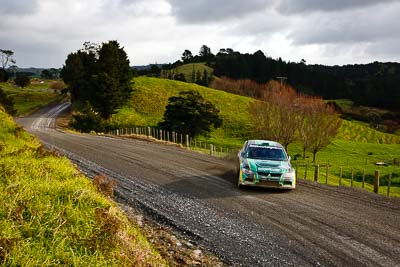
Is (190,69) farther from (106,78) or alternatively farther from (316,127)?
(316,127)

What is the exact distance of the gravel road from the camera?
7699 millimetres

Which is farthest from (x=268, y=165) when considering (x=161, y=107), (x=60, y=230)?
(x=161, y=107)

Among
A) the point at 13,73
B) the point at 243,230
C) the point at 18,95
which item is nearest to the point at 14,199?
the point at 243,230

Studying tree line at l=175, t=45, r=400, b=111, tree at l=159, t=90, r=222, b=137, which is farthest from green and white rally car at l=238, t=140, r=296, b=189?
tree line at l=175, t=45, r=400, b=111

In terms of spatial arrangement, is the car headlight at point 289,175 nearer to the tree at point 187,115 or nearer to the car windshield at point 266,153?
the car windshield at point 266,153

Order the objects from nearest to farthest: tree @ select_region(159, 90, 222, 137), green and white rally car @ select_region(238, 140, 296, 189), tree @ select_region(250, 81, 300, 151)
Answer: green and white rally car @ select_region(238, 140, 296, 189) < tree @ select_region(250, 81, 300, 151) < tree @ select_region(159, 90, 222, 137)

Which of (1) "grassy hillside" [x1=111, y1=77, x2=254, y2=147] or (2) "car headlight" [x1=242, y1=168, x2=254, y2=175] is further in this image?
(1) "grassy hillside" [x1=111, y1=77, x2=254, y2=147]

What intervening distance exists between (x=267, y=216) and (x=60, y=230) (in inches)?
231

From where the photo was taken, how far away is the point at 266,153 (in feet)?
51.7

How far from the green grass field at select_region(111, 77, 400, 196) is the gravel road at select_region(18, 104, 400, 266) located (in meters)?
29.4

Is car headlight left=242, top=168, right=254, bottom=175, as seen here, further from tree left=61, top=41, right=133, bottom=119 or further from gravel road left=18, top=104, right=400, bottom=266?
tree left=61, top=41, right=133, bottom=119

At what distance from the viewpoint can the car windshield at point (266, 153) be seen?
15.5m

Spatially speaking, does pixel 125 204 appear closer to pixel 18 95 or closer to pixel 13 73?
pixel 18 95

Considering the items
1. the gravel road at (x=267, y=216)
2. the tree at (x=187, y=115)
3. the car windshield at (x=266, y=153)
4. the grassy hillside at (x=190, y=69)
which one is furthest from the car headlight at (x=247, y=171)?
the grassy hillside at (x=190, y=69)
